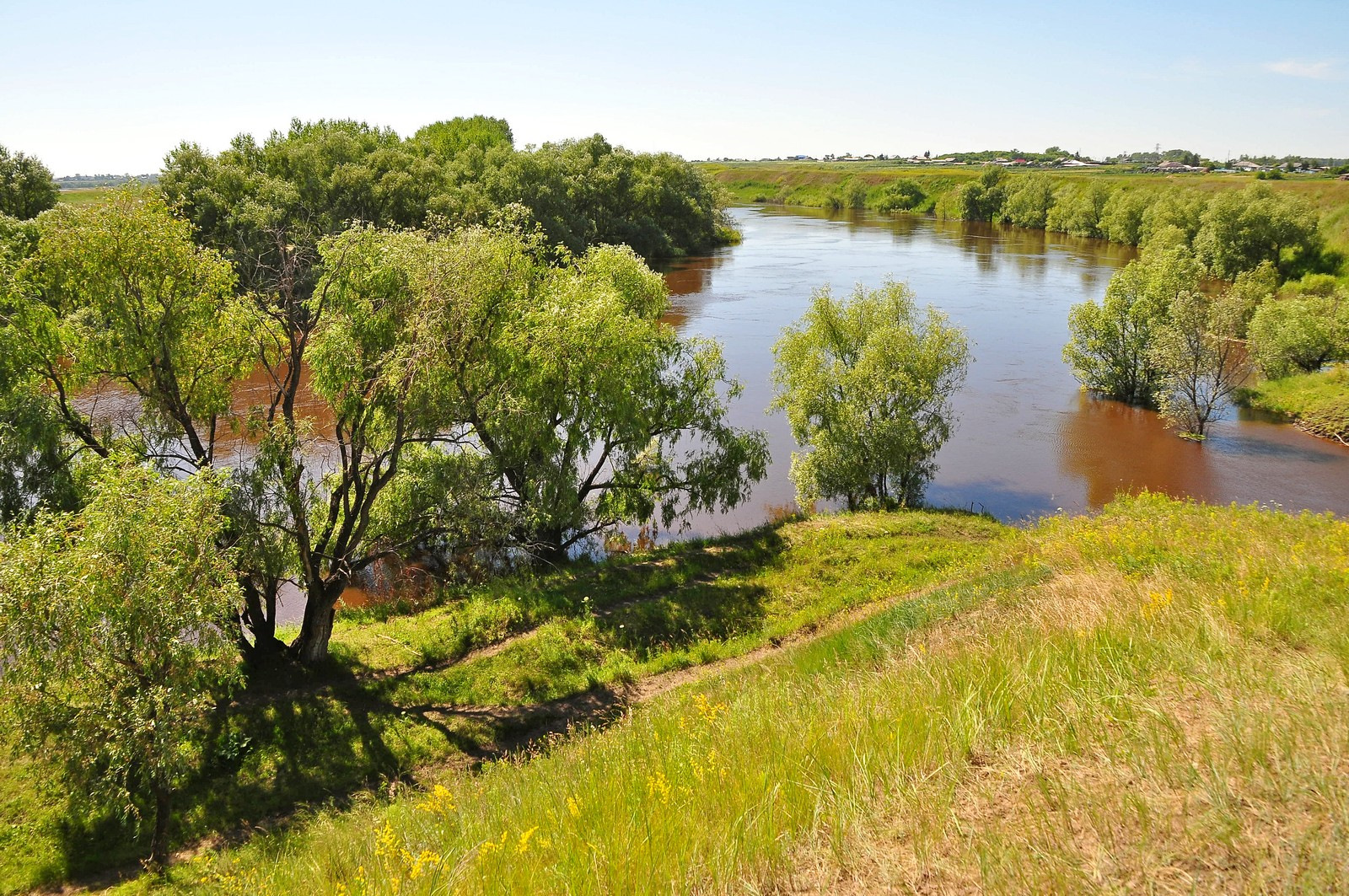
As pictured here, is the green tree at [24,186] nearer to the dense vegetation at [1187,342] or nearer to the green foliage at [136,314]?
the green foliage at [136,314]

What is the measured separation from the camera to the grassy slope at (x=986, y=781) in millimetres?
3578

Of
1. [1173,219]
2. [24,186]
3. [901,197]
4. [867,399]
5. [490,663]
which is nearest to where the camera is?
[490,663]

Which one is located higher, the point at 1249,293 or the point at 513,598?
the point at 1249,293

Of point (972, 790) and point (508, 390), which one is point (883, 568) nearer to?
point (508, 390)

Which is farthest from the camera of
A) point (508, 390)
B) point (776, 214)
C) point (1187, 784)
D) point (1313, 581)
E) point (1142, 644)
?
point (776, 214)

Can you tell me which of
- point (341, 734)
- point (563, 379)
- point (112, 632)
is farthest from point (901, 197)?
point (112, 632)

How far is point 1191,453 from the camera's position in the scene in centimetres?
2975

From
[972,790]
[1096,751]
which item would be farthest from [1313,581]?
[972,790]

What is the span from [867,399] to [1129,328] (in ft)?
62.6

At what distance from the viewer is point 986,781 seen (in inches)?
171

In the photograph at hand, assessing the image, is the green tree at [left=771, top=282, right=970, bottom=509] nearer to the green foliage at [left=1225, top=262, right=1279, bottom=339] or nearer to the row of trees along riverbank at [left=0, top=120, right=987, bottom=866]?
the row of trees along riverbank at [left=0, top=120, right=987, bottom=866]

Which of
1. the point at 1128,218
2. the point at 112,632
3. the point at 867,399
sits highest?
the point at 1128,218

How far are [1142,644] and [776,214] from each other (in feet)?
382

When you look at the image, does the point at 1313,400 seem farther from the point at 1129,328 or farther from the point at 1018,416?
the point at 1018,416
